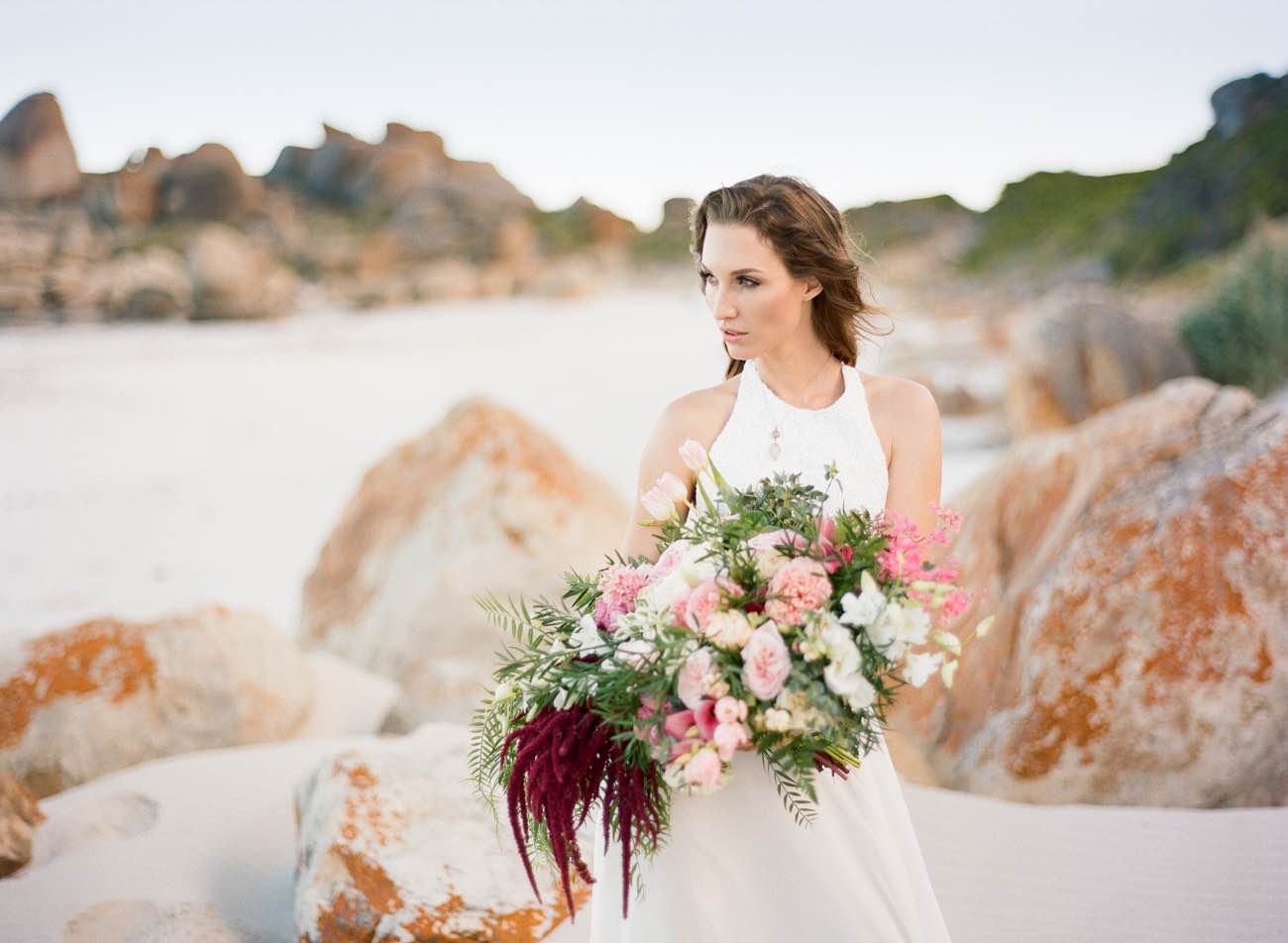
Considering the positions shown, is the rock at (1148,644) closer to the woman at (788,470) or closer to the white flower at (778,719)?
the woman at (788,470)

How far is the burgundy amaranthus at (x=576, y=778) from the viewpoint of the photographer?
1.87 m

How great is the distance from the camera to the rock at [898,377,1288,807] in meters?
3.92

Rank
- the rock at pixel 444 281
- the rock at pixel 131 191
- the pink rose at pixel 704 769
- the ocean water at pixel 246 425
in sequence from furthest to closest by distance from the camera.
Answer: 1. the rock at pixel 444 281
2. the rock at pixel 131 191
3. the ocean water at pixel 246 425
4. the pink rose at pixel 704 769

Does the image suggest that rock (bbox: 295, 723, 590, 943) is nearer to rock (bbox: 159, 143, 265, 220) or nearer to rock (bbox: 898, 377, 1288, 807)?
rock (bbox: 898, 377, 1288, 807)

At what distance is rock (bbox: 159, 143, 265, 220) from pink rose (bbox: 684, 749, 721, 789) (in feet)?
152

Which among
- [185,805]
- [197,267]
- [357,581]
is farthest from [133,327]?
[185,805]

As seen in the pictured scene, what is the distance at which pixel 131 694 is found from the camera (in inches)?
181

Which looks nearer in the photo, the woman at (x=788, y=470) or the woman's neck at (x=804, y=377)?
the woman at (x=788, y=470)

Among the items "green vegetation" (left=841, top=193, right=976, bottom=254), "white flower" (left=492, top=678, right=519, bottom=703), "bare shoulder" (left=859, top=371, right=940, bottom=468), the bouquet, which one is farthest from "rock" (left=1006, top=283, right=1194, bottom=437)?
"green vegetation" (left=841, top=193, right=976, bottom=254)

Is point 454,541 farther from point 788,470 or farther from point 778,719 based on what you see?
point 778,719

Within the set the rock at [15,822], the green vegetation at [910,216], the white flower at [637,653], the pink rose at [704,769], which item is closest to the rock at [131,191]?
the green vegetation at [910,216]

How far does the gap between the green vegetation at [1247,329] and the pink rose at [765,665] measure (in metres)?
10.6

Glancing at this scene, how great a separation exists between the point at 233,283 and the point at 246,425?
48.9 feet

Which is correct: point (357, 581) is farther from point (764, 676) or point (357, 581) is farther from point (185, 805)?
point (764, 676)
